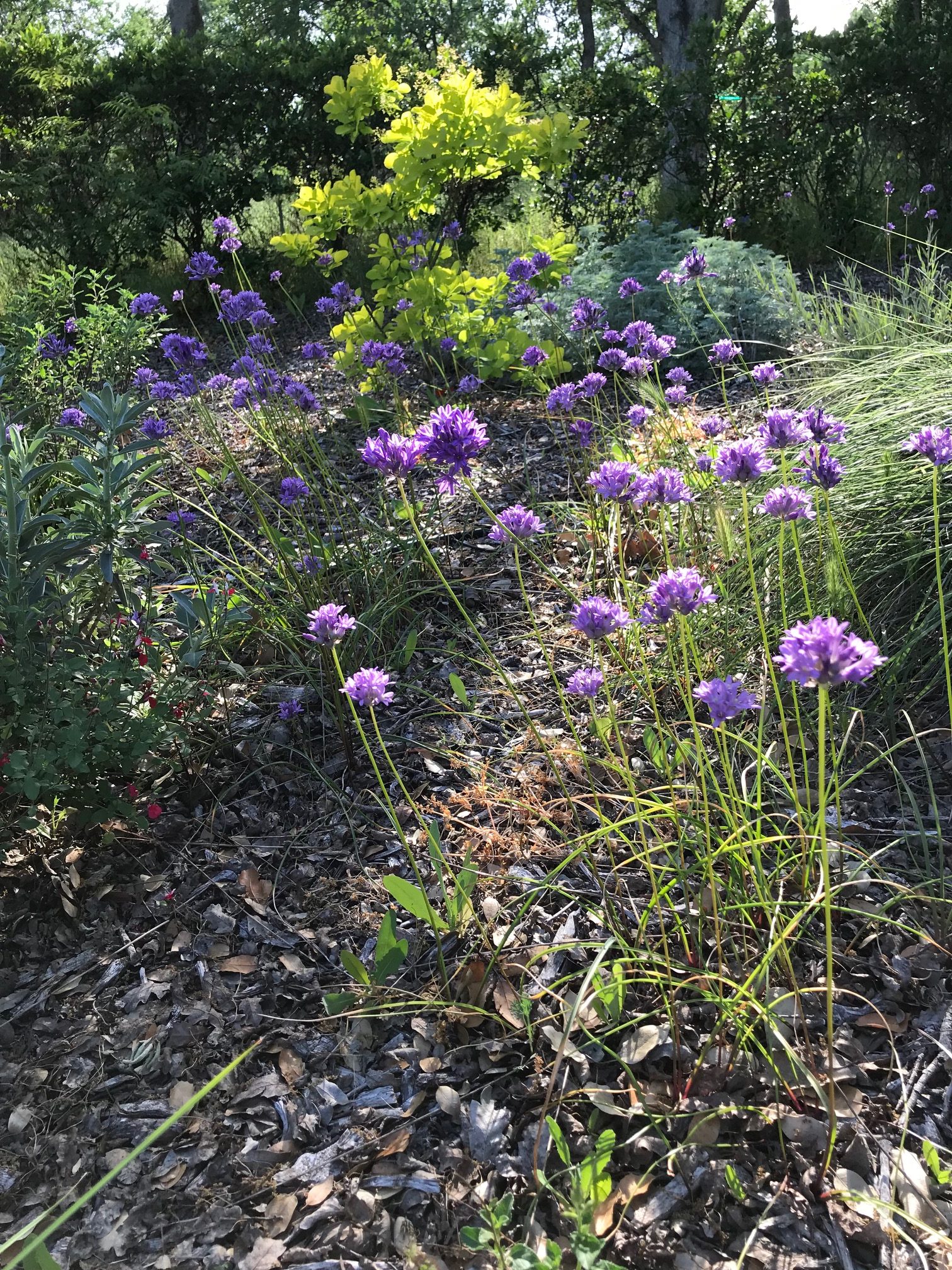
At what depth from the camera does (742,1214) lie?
4.72 feet

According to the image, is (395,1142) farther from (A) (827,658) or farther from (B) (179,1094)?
(A) (827,658)

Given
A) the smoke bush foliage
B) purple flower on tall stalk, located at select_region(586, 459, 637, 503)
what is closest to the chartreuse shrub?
the smoke bush foliage

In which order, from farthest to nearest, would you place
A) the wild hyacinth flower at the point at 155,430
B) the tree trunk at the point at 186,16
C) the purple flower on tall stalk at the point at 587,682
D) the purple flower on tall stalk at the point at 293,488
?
1. the tree trunk at the point at 186,16
2. the purple flower on tall stalk at the point at 293,488
3. the wild hyacinth flower at the point at 155,430
4. the purple flower on tall stalk at the point at 587,682

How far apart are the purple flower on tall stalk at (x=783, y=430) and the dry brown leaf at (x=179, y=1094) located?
1.77 m

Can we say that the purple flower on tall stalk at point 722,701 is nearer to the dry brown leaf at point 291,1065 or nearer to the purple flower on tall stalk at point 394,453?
the purple flower on tall stalk at point 394,453

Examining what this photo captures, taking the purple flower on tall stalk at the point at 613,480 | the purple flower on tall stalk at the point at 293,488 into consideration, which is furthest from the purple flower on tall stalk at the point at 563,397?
the purple flower on tall stalk at the point at 613,480

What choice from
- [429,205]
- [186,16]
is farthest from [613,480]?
[186,16]

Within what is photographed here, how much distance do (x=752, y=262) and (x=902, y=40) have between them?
14.5 feet

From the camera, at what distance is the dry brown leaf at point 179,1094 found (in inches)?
69.4

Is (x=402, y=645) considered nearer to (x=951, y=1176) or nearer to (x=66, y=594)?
(x=66, y=594)

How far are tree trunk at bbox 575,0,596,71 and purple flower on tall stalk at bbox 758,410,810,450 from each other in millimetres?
20368

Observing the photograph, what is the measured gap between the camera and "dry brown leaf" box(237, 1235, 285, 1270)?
1.45 metres

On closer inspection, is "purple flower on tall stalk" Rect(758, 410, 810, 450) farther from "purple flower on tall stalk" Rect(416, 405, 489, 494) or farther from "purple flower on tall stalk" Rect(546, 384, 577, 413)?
"purple flower on tall stalk" Rect(546, 384, 577, 413)

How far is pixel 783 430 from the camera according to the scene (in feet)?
5.46
